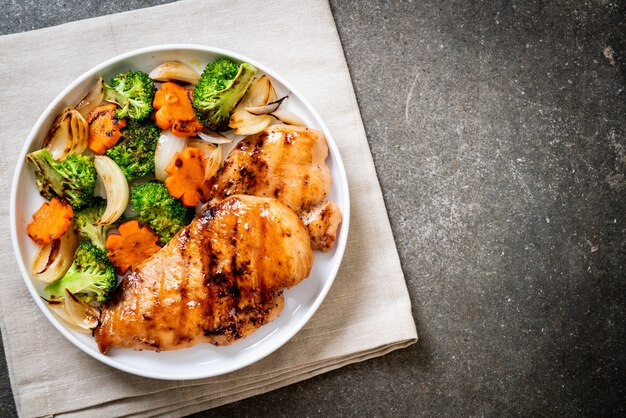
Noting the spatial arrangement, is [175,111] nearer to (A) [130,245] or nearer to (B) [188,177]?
(B) [188,177]

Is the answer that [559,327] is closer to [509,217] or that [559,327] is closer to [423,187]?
[509,217]

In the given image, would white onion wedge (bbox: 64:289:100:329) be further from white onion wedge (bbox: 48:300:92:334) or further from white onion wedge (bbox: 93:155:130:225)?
white onion wedge (bbox: 93:155:130:225)

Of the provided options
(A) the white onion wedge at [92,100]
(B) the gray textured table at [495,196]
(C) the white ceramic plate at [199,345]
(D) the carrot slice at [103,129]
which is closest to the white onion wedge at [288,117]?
(C) the white ceramic plate at [199,345]

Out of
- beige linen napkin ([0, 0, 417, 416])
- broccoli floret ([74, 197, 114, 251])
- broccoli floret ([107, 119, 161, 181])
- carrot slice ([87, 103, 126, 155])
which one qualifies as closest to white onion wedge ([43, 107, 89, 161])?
carrot slice ([87, 103, 126, 155])

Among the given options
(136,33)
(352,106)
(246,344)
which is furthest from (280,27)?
(246,344)

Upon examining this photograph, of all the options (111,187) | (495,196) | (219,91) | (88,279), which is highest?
(219,91)

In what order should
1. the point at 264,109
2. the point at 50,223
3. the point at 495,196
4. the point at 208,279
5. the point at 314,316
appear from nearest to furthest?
the point at 208,279
the point at 50,223
the point at 264,109
the point at 314,316
the point at 495,196

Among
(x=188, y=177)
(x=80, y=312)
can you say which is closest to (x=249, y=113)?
(x=188, y=177)
